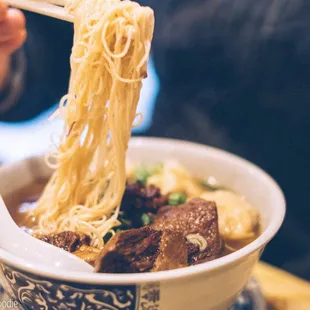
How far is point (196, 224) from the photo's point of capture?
1.03 m

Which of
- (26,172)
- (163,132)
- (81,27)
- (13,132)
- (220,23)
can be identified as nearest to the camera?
(81,27)

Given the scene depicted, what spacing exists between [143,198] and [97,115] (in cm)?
29

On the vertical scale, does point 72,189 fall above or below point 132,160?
above

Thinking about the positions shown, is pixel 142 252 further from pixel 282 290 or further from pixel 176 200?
pixel 282 290

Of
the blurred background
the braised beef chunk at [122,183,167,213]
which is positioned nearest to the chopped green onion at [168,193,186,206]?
the braised beef chunk at [122,183,167,213]

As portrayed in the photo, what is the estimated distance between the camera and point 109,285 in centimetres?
74

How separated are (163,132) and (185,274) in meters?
1.19

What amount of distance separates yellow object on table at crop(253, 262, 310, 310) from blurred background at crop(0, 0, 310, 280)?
0.29 meters

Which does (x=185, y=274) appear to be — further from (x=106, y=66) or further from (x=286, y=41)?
(x=286, y=41)

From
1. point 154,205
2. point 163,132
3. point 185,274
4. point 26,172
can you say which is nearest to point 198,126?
point 163,132

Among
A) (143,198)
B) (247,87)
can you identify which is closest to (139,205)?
(143,198)

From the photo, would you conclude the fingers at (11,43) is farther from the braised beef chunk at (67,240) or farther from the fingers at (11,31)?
the braised beef chunk at (67,240)

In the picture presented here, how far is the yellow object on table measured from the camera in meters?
1.17

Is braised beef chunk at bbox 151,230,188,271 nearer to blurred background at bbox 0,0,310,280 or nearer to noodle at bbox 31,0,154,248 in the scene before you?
noodle at bbox 31,0,154,248
